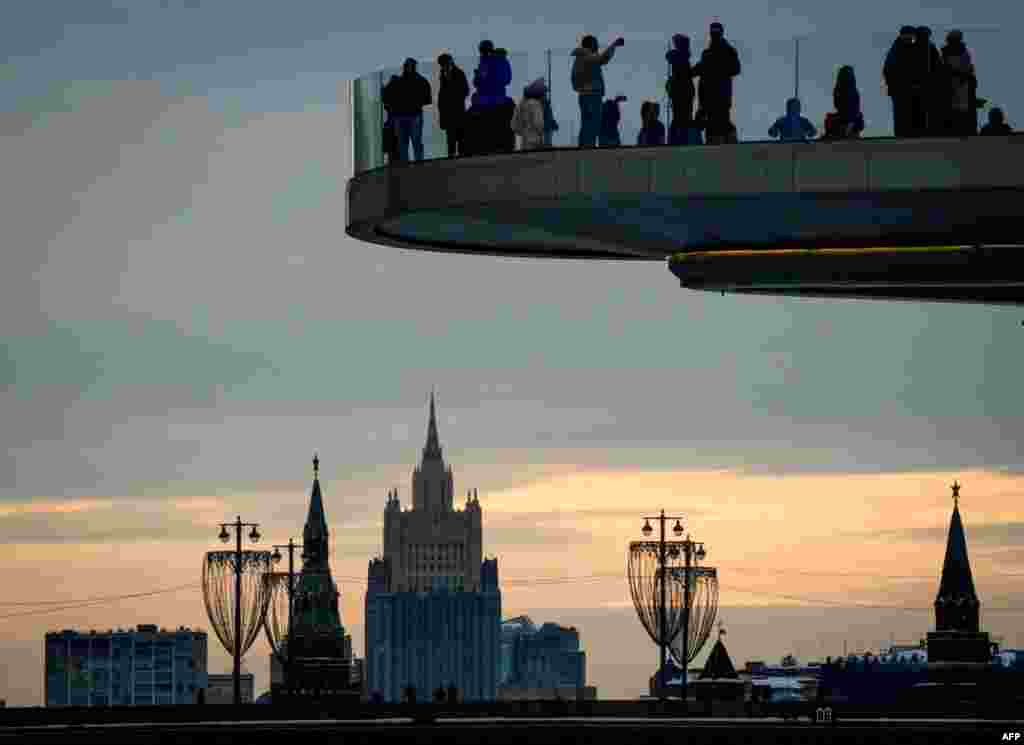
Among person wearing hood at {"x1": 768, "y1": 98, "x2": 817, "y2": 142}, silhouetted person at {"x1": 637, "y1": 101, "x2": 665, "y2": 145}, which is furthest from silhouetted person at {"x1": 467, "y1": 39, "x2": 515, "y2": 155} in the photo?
person wearing hood at {"x1": 768, "y1": 98, "x2": 817, "y2": 142}

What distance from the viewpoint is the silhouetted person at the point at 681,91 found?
54.7m

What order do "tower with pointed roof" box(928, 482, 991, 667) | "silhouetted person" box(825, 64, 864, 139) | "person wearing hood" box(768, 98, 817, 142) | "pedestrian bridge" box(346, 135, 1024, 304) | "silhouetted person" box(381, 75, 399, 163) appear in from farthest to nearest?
"tower with pointed roof" box(928, 482, 991, 667) → "silhouetted person" box(381, 75, 399, 163) → "person wearing hood" box(768, 98, 817, 142) → "silhouetted person" box(825, 64, 864, 139) → "pedestrian bridge" box(346, 135, 1024, 304)

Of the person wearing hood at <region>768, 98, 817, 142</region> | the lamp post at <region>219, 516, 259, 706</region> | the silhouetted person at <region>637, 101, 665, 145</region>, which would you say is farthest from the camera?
the lamp post at <region>219, 516, 259, 706</region>

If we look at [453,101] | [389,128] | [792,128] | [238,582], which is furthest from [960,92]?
[238,582]

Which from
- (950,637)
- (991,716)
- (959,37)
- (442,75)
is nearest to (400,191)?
(442,75)

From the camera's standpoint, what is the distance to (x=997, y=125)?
2115 inches

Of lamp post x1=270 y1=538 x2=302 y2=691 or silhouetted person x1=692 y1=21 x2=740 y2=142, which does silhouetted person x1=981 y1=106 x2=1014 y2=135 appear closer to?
silhouetted person x1=692 y1=21 x2=740 y2=142

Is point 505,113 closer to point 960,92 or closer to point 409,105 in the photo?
point 409,105

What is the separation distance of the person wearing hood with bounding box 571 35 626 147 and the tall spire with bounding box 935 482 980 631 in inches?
4092

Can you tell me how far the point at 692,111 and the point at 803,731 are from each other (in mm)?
16163

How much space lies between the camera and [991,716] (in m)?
75.4

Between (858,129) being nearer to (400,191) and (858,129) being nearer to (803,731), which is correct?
(400,191)

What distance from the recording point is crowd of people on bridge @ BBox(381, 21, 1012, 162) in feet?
176

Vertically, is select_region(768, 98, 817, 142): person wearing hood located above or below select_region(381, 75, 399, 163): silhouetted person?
below
